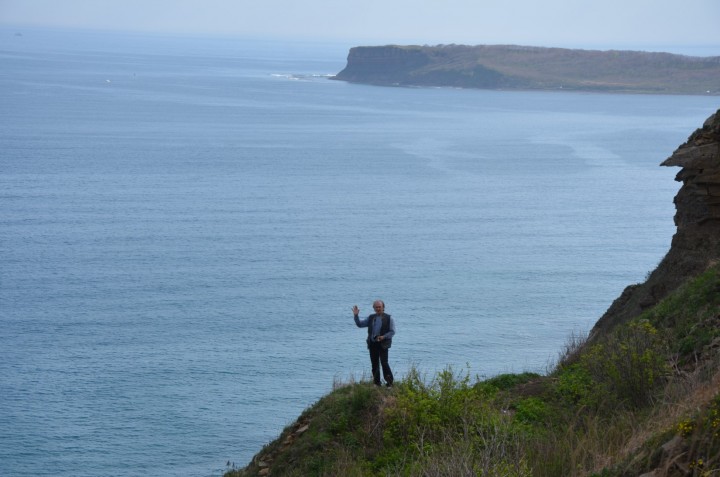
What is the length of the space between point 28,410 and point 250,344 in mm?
12355

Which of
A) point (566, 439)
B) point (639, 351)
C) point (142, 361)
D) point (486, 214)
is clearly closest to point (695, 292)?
point (639, 351)

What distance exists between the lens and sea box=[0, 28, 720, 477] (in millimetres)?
41312

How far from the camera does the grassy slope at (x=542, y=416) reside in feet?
37.4

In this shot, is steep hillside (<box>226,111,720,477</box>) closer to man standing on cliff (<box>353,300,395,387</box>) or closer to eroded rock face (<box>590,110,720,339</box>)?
man standing on cliff (<box>353,300,395,387</box>)

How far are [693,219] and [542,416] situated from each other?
9010 millimetres

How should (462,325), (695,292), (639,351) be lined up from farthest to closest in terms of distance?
(462,325) → (695,292) → (639,351)

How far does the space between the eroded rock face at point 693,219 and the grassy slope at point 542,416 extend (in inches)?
122

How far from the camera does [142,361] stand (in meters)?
46.5

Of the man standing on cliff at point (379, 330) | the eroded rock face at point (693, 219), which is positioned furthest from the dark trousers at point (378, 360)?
the eroded rock face at point (693, 219)

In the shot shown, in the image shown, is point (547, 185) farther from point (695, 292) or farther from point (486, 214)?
point (695, 292)

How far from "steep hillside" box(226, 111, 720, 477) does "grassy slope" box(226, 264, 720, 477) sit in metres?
0.03

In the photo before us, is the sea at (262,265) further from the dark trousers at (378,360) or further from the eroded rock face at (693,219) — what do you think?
the eroded rock face at (693,219)

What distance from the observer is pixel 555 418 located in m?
15.8

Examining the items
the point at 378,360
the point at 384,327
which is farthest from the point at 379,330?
the point at 378,360
